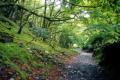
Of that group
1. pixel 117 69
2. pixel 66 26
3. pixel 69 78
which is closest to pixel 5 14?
pixel 66 26

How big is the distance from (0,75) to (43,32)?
1968 millimetres

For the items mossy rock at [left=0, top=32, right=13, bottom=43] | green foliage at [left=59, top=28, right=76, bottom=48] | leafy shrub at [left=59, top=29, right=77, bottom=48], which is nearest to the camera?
mossy rock at [left=0, top=32, right=13, bottom=43]

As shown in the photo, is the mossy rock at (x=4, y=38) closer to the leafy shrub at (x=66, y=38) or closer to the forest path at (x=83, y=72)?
the forest path at (x=83, y=72)

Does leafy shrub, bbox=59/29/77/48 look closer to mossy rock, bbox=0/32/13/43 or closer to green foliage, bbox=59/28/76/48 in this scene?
green foliage, bbox=59/28/76/48

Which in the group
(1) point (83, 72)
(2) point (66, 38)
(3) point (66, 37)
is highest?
(3) point (66, 37)

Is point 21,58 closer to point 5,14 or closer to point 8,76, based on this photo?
point 8,76

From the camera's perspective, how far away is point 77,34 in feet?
49.7

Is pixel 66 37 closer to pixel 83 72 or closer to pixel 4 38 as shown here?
pixel 83 72

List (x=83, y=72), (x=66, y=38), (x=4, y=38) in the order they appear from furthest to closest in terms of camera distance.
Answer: (x=66, y=38) < (x=83, y=72) < (x=4, y=38)

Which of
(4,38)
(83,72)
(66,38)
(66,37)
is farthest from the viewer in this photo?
(66,38)

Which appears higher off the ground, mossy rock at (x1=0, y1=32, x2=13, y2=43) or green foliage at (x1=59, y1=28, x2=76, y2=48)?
mossy rock at (x1=0, y1=32, x2=13, y2=43)

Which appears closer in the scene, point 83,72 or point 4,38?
point 4,38

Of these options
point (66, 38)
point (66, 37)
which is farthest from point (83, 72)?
point (66, 38)

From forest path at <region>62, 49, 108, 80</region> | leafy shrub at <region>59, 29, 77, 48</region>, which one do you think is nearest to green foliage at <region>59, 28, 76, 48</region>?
leafy shrub at <region>59, 29, 77, 48</region>
